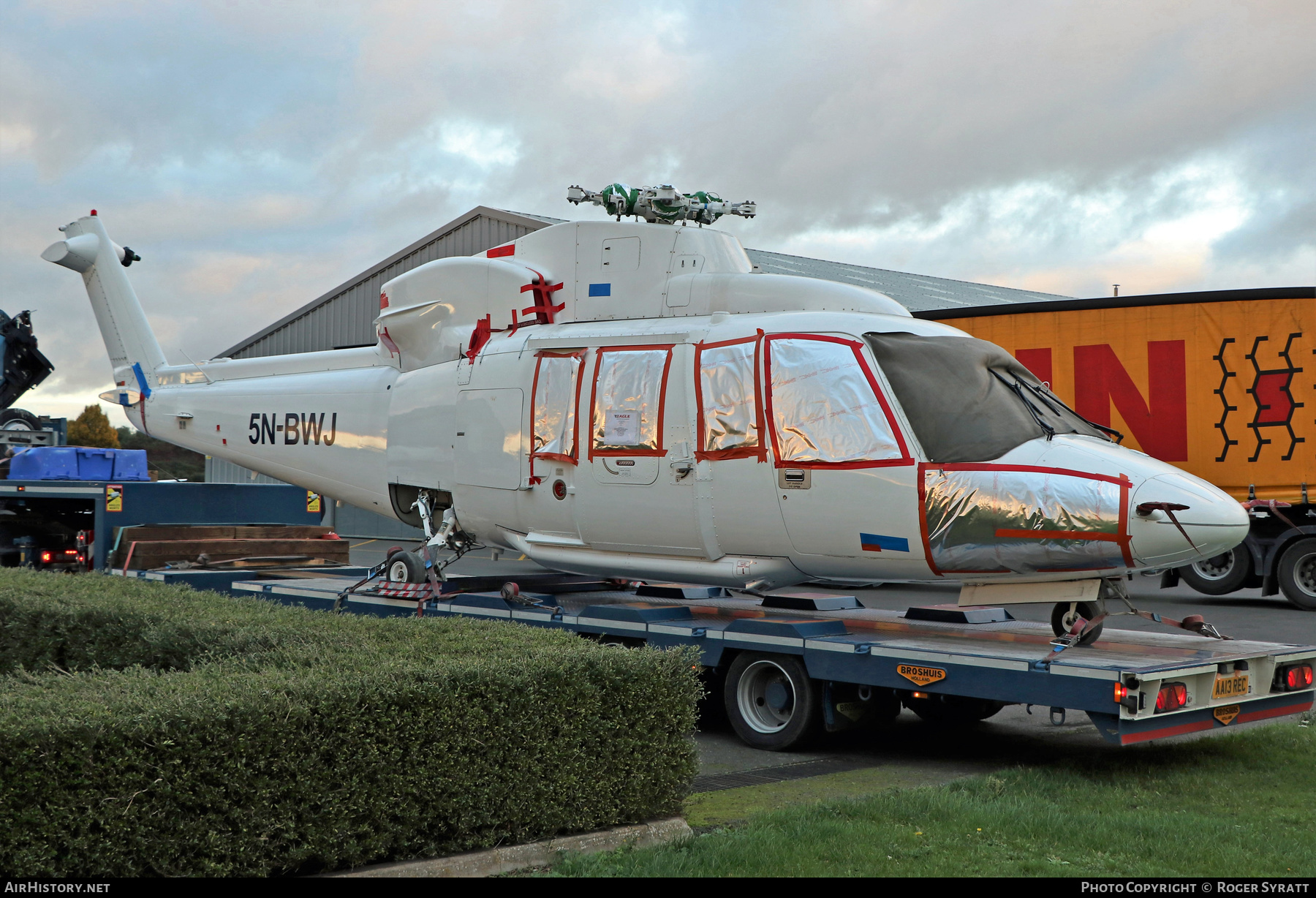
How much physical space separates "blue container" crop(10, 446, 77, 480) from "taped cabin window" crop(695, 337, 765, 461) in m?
11.1

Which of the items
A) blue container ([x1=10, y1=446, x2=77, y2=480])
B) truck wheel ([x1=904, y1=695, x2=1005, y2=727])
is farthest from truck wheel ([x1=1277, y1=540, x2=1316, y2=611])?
blue container ([x1=10, y1=446, x2=77, y2=480])

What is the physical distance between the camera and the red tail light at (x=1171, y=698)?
21.1 ft

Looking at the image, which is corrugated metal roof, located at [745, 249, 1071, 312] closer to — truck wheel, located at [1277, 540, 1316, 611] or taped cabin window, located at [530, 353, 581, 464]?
truck wheel, located at [1277, 540, 1316, 611]

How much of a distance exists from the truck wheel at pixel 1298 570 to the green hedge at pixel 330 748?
1329cm

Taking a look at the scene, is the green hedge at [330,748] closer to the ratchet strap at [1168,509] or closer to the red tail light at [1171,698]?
the red tail light at [1171,698]

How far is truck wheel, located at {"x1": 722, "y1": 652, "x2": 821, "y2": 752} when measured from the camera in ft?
25.4

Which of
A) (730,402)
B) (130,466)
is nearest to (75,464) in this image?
(130,466)

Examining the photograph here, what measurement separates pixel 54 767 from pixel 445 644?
85.3 inches

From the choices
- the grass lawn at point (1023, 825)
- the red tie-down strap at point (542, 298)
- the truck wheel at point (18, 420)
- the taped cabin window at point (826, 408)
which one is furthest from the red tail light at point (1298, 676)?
the truck wheel at point (18, 420)

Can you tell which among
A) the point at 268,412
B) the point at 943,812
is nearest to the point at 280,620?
the point at 943,812

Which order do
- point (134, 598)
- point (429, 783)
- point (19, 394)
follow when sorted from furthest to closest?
point (19, 394)
point (134, 598)
point (429, 783)

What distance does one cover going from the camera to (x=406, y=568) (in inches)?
408
